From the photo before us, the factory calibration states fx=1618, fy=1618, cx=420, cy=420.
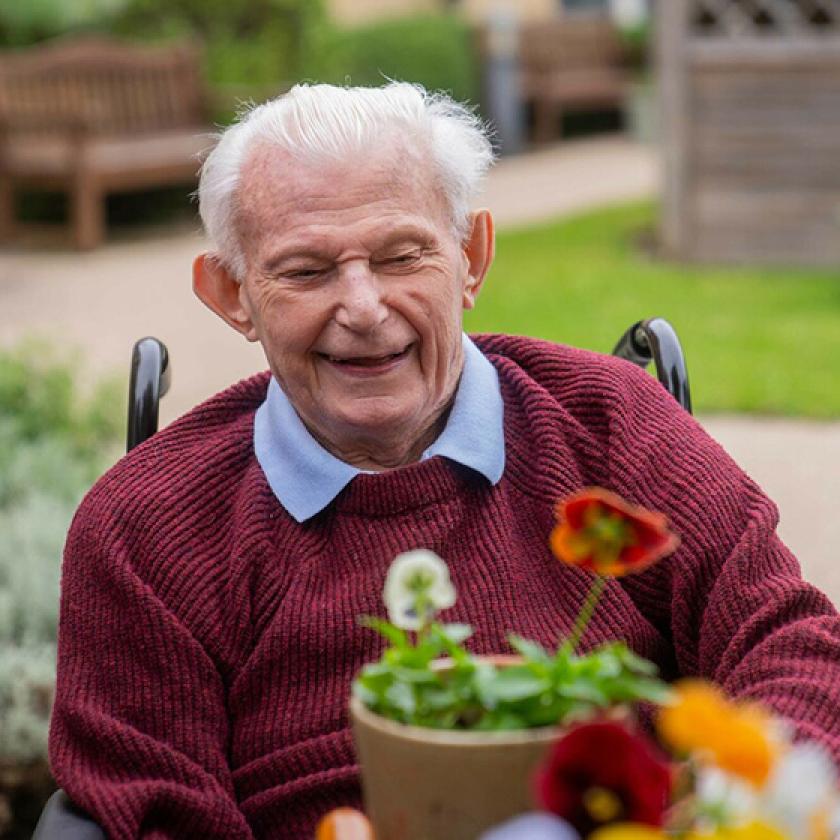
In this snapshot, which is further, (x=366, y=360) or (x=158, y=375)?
(x=158, y=375)

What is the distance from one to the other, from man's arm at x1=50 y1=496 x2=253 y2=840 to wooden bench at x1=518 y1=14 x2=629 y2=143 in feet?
54.5

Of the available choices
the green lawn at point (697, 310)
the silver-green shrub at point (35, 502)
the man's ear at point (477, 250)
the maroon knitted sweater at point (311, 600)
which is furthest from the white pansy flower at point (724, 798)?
the green lawn at point (697, 310)

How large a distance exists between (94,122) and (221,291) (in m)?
10.2

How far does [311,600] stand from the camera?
2227mm

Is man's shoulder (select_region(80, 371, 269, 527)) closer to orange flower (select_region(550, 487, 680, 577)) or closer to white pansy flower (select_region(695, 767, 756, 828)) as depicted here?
orange flower (select_region(550, 487, 680, 577))

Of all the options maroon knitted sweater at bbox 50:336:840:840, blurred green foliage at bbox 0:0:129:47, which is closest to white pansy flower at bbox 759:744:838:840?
maroon knitted sweater at bbox 50:336:840:840

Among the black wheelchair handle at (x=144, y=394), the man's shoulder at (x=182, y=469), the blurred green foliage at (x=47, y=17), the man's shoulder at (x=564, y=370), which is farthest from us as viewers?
the blurred green foliage at (x=47, y=17)

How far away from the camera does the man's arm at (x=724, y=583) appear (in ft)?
6.61

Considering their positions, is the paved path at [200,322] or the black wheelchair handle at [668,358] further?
the paved path at [200,322]

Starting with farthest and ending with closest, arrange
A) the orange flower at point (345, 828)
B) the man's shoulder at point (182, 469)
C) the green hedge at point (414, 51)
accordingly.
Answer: the green hedge at point (414, 51)
the man's shoulder at point (182, 469)
the orange flower at point (345, 828)

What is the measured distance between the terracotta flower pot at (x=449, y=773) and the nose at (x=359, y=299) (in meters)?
0.92

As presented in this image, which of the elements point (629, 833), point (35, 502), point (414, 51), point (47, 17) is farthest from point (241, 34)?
point (629, 833)

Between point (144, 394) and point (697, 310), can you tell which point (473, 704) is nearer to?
point (144, 394)

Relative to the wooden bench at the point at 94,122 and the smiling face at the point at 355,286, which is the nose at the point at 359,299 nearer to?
the smiling face at the point at 355,286
